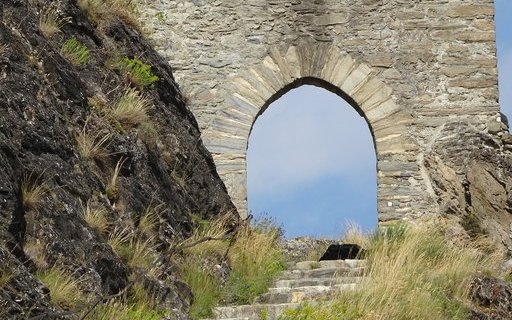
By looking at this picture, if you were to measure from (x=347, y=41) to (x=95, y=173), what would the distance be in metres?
6.31

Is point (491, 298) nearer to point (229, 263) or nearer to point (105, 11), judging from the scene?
point (229, 263)

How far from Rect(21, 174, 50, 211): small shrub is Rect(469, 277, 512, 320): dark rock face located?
3812mm

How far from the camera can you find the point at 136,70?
8945 mm

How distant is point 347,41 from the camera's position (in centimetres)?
1250

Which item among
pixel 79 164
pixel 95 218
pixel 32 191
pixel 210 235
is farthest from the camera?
pixel 210 235

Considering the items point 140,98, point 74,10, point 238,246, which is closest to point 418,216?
point 238,246

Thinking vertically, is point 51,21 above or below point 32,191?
above

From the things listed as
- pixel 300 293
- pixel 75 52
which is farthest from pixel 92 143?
pixel 300 293

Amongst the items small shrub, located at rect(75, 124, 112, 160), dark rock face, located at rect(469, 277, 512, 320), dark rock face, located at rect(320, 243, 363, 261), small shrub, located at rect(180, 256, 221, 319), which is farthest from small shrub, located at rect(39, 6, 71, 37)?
dark rock face, located at rect(469, 277, 512, 320)

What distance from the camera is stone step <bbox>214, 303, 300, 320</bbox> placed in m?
7.16

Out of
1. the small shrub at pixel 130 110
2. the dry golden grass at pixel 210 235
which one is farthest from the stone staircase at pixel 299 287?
the small shrub at pixel 130 110

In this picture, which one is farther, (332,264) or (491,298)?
(332,264)

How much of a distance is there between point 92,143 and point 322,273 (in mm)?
2666

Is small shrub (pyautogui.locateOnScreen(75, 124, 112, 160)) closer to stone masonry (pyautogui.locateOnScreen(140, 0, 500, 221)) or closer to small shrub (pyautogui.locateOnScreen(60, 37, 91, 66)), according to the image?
small shrub (pyautogui.locateOnScreen(60, 37, 91, 66))
